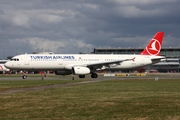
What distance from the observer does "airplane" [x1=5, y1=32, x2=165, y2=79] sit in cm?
6158

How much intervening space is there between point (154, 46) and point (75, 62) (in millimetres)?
18985

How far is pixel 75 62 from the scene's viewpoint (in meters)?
64.2

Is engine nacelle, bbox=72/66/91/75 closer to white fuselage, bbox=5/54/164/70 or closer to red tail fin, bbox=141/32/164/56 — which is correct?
white fuselage, bbox=5/54/164/70

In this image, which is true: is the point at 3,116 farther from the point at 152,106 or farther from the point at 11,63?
the point at 11,63

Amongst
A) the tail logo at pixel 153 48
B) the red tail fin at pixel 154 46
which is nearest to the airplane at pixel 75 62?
the red tail fin at pixel 154 46

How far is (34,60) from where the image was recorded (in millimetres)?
61781

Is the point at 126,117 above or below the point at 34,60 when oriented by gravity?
below

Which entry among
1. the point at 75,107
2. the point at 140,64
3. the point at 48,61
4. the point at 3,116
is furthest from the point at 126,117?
the point at 140,64

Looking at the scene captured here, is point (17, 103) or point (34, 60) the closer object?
point (17, 103)

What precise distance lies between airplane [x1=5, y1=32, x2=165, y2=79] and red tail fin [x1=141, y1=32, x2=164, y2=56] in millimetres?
1530

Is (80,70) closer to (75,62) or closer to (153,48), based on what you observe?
(75,62)

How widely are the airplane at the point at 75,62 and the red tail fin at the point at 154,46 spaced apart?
1530 millimetres

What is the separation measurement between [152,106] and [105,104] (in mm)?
2397

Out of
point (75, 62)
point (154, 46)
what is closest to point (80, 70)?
Answer: point (75, 62)
